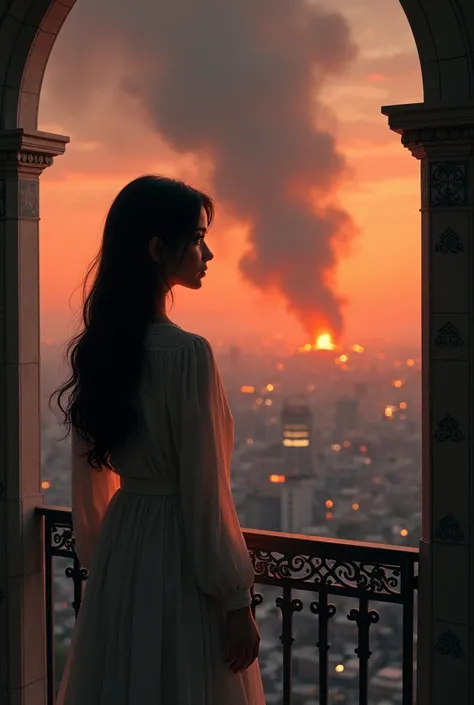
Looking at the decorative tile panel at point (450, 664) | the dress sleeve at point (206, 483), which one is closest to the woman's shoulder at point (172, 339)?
the dress sleeve at point (206, 483)

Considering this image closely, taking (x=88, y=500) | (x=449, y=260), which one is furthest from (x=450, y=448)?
(x=88, y=500)

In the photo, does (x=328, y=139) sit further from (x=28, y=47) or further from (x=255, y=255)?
(x=28, y=47)

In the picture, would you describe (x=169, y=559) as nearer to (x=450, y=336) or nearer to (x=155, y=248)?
(x=155, y=248)

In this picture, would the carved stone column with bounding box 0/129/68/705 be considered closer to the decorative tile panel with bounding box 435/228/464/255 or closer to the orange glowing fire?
the orange glowing fire

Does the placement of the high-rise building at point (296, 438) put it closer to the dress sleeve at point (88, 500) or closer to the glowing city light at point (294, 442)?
the glowing city light at point (294, 442)

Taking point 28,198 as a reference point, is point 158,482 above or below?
below
